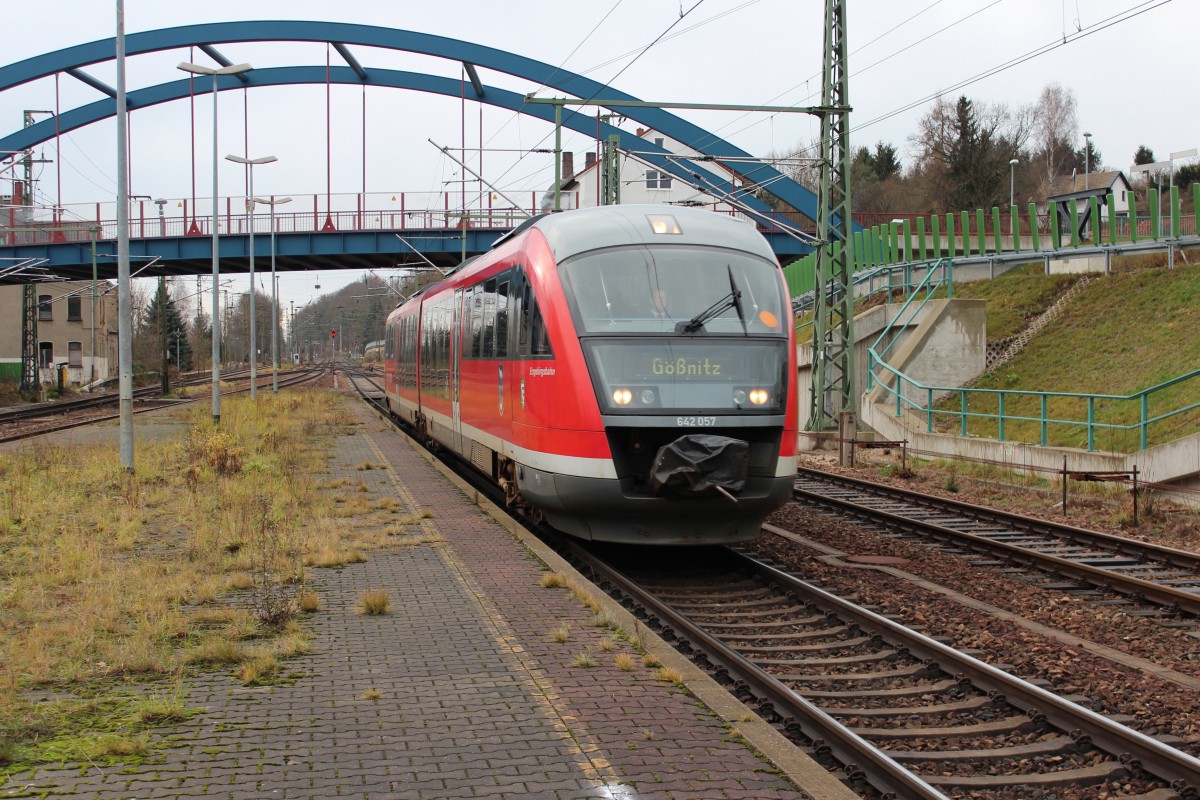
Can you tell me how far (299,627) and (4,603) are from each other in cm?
251

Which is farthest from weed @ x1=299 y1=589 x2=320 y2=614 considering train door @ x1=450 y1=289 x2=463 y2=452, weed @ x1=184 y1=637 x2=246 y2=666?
train door @ x1=450 y1=289 x2=463 y2=452

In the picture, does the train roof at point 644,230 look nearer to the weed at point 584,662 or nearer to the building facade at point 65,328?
the weed at point 584,662

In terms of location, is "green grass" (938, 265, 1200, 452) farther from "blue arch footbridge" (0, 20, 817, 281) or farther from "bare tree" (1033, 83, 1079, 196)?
"bare tree" (1033, 83, 1079, 196)

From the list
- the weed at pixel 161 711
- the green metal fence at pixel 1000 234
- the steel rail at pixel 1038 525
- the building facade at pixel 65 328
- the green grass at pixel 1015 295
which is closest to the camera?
the weed at pixel 161 711

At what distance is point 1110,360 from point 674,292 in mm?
15078

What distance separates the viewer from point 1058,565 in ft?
34.6

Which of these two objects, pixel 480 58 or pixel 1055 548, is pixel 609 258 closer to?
pixel 1055 548

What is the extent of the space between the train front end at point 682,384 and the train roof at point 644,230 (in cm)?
4

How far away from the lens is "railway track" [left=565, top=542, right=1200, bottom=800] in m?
5.28

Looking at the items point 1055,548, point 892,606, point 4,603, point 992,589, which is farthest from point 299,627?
point 1055,548

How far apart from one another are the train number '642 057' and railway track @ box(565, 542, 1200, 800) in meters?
1.43

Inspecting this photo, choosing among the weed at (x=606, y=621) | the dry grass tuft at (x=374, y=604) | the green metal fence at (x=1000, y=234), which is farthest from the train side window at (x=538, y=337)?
the green metal fence at (x=1000, y=234)

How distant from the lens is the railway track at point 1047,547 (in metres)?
9.44

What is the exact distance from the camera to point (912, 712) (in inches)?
250
